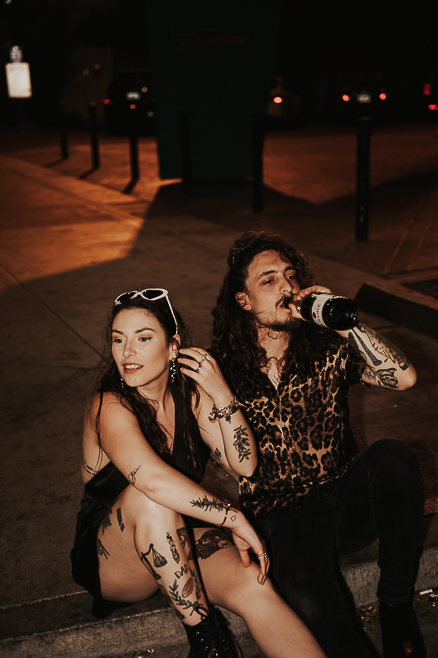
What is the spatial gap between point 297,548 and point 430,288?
373 cm

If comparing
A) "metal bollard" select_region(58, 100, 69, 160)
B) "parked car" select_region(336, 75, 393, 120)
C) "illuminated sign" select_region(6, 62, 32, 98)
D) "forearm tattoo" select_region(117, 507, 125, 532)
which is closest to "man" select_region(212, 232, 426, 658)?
"forearm tattoo" select_region(117, 507, 125, 532)

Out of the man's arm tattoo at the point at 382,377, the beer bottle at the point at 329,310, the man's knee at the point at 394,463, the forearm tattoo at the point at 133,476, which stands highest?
the beer bottle at the point at 329,310

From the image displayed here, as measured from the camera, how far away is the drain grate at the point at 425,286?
17.9 feet

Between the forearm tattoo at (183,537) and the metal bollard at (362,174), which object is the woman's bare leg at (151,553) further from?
the metal bollard at (362,174)

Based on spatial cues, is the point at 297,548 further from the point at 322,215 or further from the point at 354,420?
the point at 322,215

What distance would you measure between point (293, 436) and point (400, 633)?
687 mm

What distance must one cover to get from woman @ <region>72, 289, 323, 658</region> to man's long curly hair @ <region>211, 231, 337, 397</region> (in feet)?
0.58

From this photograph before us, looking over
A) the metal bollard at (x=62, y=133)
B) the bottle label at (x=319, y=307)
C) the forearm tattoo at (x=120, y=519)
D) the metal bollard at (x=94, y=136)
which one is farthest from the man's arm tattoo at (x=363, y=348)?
the metal bollard at (x=62, y=133)

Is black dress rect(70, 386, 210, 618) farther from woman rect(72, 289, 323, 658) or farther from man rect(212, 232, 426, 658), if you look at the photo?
man rect(212, 232, 426, 658)

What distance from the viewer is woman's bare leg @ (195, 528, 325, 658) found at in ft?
6.58

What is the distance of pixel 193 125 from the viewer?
12.0 metres

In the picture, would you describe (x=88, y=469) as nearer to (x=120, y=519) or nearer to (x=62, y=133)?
(x=120, y=519)

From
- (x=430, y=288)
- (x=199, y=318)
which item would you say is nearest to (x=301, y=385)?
(x=199, y=318)

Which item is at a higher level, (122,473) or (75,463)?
(122,473)
